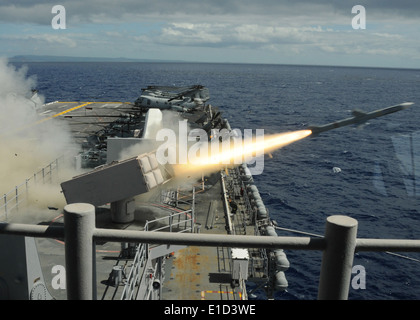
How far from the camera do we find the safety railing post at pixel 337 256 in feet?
10.5

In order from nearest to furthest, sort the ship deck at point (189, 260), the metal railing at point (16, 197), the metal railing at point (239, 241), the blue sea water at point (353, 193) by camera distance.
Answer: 1. the metal railing at point (239, 241)
2. the ship deck at point (189, 260)
3. the metal railing at point (16, 197)
4. the blue sea water at point (353, 193)

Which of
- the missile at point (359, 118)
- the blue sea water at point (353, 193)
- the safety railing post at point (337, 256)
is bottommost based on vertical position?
the blue sea water at point (353, 193)

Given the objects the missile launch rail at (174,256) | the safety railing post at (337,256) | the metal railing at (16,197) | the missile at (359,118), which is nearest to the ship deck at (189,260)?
the missile launch rail at (174,256)

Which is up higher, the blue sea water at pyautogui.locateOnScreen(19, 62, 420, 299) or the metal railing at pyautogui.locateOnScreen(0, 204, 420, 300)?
the metal railing at pyautogui.locateOnScreen(0, 204, 420, 300)

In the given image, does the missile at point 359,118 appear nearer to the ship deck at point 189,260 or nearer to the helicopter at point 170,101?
the ship deck at point 189,260

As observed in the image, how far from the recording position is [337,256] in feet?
10.6

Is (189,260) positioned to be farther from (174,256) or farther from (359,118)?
(359,118)

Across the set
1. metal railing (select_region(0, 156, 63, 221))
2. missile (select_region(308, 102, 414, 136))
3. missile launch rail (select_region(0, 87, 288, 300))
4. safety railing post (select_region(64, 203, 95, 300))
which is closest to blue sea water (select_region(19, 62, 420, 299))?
missile (select_region(308, 102, 414, 136))

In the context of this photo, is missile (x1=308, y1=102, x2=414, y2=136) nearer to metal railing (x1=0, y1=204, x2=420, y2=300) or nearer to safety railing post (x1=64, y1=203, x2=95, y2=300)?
metal railing (x1=0, y1=204, x2=420, y2=300)

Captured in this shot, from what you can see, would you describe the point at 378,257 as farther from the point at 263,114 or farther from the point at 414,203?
the point at 263,114

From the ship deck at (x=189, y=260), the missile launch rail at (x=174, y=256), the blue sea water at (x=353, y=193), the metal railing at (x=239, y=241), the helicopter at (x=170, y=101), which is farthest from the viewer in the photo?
the helicopter at (x=170, y=101)

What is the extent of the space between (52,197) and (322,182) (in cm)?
4059

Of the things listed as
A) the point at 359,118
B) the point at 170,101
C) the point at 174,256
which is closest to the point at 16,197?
the point at 174,256

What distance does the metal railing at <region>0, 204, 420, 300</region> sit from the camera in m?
3.20
